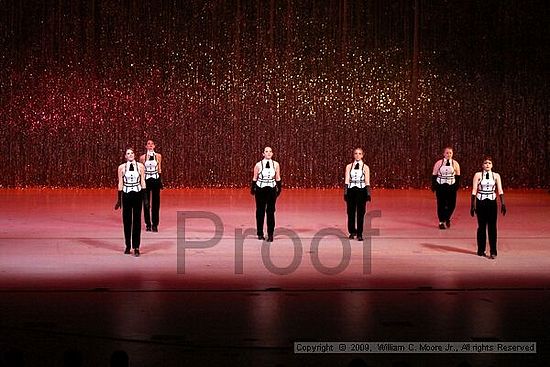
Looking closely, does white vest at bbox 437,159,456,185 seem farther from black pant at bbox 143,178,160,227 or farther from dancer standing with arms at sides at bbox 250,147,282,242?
black pant at bbox 143,178,160,227

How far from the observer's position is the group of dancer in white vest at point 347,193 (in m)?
13.0

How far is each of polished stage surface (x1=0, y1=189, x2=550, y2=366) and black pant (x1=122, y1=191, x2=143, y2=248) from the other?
0.34 meters

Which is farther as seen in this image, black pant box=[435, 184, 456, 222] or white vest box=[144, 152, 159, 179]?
black pant box=[435, 184, 456, 222]

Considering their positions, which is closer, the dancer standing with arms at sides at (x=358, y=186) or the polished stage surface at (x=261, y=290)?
the polished stage surface at (x=261, y=290)

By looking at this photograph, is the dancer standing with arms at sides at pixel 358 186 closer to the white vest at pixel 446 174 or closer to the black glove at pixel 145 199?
the white vest at pixel 446 174

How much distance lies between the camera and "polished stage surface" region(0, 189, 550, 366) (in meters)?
7.90

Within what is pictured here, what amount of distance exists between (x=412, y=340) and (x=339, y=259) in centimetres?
493

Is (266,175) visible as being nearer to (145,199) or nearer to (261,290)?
(145,199)

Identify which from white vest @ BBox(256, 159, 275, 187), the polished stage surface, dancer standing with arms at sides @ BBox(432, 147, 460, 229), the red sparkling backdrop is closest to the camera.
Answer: the polished stage surface

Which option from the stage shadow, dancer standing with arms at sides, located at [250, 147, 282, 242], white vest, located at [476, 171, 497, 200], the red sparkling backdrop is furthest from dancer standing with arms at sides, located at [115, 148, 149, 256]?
the red sparkling backdrop

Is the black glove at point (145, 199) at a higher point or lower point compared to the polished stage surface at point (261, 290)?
higher

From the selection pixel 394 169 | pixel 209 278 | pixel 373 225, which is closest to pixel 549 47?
pixel 394 169

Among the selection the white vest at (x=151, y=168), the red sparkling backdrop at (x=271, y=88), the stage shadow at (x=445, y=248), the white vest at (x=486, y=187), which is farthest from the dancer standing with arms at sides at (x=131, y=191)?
the red sparkling backdrop at (x=271, y=88)

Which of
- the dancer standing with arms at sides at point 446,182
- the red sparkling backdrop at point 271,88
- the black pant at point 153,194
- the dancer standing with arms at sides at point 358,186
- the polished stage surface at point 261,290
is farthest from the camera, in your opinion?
the red sparkling backdrop at point 271,88
